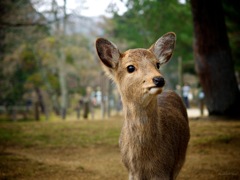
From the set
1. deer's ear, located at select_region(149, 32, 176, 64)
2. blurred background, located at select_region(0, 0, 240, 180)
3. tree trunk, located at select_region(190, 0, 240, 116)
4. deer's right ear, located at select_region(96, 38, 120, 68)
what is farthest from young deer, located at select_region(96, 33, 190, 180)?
tree trunk, located at select_region(190, 0, 240, 116)

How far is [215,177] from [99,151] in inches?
141

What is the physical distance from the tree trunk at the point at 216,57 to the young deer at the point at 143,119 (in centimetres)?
731

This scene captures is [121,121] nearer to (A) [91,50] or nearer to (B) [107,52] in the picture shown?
(B) [107,52]

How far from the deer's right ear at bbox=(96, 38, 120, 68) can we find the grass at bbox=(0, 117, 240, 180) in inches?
87.8

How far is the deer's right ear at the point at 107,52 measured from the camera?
4.67 m

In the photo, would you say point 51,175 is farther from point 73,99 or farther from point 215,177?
point 73,99

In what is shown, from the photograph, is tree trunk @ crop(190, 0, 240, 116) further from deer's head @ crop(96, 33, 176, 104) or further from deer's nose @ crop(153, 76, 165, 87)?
→ deer's nose @ crop(153, 76, 165, 87)

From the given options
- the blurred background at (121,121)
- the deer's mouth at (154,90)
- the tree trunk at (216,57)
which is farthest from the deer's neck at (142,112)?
the tree trunk at (216,57)

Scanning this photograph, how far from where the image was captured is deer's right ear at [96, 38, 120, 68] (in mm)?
4672

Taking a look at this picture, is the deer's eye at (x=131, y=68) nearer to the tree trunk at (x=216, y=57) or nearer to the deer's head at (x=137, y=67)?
the deer's head at (x=137, y=67)

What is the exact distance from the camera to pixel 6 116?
2534 centimetres

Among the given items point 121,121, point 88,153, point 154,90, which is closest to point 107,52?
point 154,90

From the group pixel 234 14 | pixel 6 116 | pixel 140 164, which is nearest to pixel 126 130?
pixel 140 164

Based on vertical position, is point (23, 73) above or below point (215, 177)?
above
